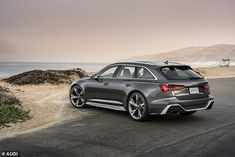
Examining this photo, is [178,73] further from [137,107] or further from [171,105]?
[137,107]

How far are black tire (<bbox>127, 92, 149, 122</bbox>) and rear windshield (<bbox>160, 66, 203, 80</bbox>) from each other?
865 mm

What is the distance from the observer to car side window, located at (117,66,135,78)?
12.2m

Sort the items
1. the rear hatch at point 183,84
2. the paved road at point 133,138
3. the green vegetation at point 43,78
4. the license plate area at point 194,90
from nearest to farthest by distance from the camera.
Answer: the paved road at point 133,138 < the rear hatch at point 183,84 < the license plate area at point 194,90 < the green vegetation at point 43,78

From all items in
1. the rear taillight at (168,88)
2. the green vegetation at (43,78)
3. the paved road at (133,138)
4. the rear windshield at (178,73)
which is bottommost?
the paved road at (133,138)

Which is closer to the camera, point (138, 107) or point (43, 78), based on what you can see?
point (138, 107)

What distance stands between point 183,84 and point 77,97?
4312 mm

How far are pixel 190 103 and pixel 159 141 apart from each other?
98.8 inches

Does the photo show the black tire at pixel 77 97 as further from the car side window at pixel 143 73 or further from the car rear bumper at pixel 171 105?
the car rear bumper at pixel 171 105

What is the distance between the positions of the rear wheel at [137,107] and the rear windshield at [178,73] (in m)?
0.87

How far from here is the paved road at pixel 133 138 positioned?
322 inches

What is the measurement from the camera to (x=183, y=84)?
1117 centimetres

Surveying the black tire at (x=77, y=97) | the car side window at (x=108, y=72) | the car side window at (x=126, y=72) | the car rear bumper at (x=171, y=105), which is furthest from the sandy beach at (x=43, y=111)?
the car rear bumper at (x=171, y=105)

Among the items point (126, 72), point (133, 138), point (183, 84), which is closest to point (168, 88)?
point (183, 84)

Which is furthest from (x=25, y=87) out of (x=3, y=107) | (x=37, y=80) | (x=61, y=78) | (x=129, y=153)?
(x=129, y=153)
